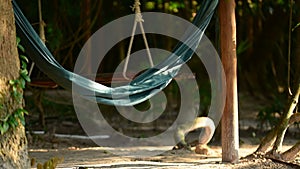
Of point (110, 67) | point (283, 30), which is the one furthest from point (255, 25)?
point (110, 67)

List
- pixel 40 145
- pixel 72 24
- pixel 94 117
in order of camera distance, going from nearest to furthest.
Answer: pixel 40 145
pixel 94 117
pixel 72 24

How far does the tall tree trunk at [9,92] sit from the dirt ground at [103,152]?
0.39 m

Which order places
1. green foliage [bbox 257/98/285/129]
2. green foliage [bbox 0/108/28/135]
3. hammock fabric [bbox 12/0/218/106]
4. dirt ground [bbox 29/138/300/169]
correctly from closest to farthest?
green foliage [bbox 0/108/28/135] → hammock fabric [bbox 12/0/218/106] → dirt ground [bbox 29/138/300/169] → green foliage [bbox 257/98/285/129]

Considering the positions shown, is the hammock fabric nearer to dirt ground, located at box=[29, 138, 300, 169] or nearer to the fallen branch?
dirt ground, located at box=[29, 138, 300, 169]

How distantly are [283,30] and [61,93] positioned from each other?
3785 millimetres

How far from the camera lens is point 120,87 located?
13.5ft

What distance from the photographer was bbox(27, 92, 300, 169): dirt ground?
4484mm

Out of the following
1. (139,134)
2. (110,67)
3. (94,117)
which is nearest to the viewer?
(139,134)

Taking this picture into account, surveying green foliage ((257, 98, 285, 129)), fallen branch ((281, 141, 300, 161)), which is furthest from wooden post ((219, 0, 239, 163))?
green foliage ((257, 98, 285, 129))

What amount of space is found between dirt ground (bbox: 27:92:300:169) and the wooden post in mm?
153

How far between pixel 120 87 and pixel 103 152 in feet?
5.11

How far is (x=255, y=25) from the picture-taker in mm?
9984

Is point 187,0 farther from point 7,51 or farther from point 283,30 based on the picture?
point 7,51

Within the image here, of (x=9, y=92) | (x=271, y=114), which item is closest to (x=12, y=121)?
(x=9, y=92)
